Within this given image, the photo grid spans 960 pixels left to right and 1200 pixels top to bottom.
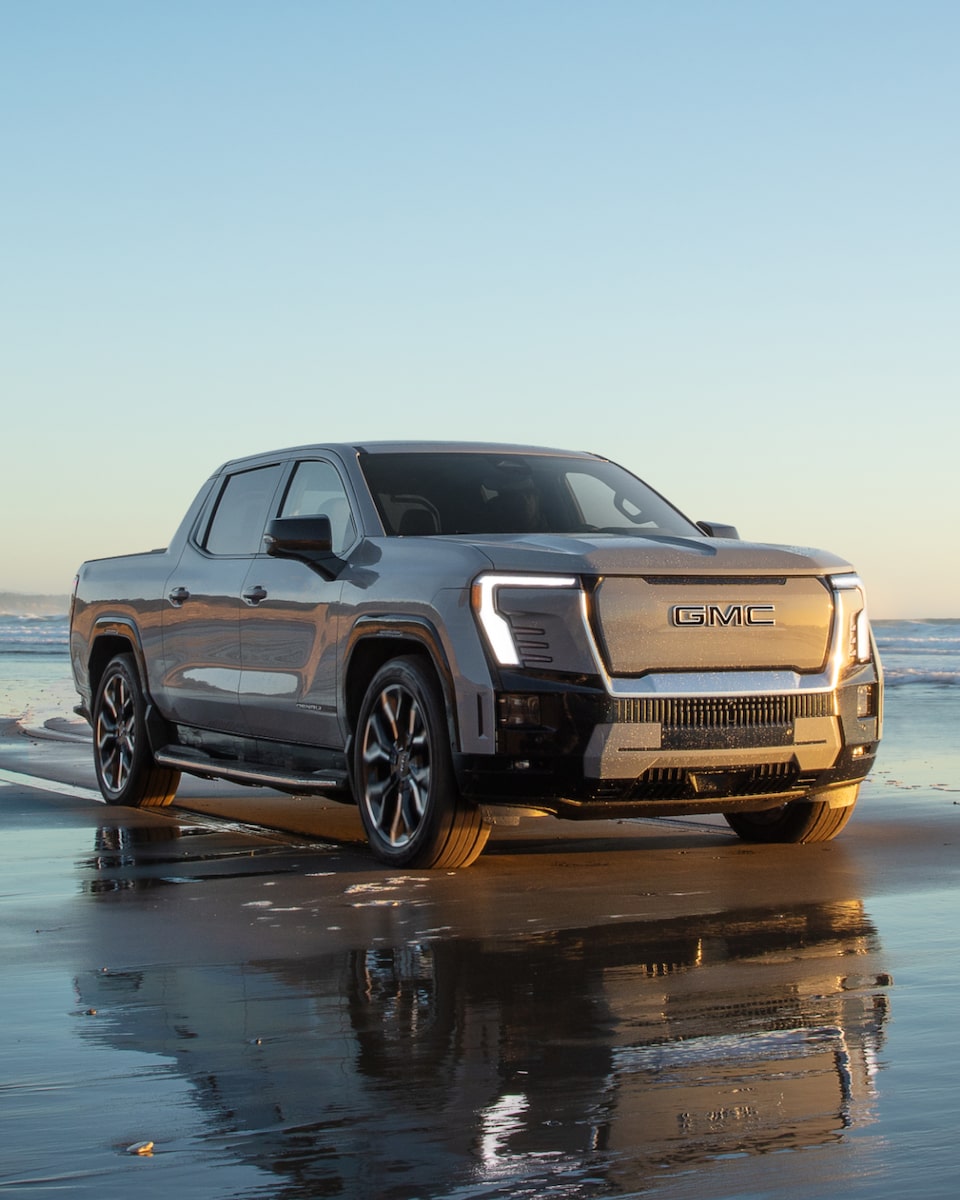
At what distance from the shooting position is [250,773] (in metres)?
9.68

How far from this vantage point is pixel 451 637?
25.9ft

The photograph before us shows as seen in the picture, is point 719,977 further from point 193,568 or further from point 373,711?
point 193,568

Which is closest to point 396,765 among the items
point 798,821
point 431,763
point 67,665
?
point 431,763

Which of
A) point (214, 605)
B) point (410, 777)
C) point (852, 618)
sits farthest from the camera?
point (214, 605)

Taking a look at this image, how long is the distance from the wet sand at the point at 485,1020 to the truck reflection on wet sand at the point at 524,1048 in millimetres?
12

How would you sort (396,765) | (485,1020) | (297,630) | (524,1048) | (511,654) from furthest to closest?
1. (297,630)
2. (396,765)
3. (511,654)
4. (485,1020)
5. (524,1048)

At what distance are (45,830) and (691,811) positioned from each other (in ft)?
11.5

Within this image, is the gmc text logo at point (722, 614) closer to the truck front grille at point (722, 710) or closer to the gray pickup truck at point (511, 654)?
the gray pickup truck at point (511, 654)

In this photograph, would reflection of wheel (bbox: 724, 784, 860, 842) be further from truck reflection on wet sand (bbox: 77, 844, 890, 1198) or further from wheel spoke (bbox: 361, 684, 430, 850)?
truck reflection on wet sand (bbox: 77, 844, 890, 1198)

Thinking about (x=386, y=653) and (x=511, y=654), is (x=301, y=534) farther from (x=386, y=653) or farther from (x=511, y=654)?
(x=511, y=654)

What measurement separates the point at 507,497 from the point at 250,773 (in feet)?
6.20

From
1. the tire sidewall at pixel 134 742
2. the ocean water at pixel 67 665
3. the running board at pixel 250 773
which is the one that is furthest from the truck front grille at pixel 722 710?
the ocean water at pixel 67 665

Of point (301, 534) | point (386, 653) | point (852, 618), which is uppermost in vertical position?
point (301, 534)

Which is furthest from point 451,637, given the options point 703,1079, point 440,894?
point 703,1079
